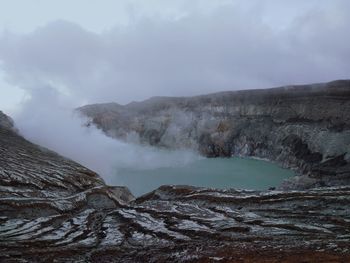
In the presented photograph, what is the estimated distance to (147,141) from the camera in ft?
320

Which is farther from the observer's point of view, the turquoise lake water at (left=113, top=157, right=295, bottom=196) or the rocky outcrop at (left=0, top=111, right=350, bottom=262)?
the turquoise lake water at (left=113, top=157, right=295, bottom=196)

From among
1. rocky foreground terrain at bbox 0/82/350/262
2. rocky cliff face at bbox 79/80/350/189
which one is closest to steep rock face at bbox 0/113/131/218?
rocky foreground terrain at bbox 0/82/350/262

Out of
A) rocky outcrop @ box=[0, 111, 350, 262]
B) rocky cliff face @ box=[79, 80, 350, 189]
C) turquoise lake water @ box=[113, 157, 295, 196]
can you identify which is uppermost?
rocky cliff face @ box=[79, 80, 350, 189]

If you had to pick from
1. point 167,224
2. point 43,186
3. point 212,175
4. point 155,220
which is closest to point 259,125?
point 212,175

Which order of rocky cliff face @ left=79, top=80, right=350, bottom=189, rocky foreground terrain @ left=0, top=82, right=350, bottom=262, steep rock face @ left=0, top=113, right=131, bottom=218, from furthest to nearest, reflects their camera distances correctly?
rocky cliff face @ left=79, top=80, right=350, bottom=189, steep rock face @ left=0, top=113, right=131, bottom=218, rocky foreground terrain @ left=0, top=82, right=350, bottom=262

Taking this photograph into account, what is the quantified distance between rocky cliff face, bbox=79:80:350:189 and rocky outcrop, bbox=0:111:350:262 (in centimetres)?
2531

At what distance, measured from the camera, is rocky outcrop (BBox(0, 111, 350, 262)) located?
2006 centimetres

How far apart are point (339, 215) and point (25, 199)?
2219 centimetres

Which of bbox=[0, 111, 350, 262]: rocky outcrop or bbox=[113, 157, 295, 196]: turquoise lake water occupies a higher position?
bbox=[0, 111, 350, 262]: rocky outcrop

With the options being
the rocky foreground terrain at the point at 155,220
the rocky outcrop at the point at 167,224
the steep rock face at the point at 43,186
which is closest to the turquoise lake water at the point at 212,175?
the rocky foreground terrain at the point at 155,220

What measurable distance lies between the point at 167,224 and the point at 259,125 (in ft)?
195

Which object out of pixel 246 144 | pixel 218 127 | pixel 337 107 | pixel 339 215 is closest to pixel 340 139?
pixel 337 107

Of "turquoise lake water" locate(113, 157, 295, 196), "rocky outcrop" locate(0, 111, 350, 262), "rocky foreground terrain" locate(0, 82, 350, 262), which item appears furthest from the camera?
"turquoise lake water" locate(113, 157, 295, 196)

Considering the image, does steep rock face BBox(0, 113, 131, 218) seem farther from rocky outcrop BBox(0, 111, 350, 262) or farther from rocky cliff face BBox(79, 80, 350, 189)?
rocky cliff face BBox(79, 80, 350, 189)
